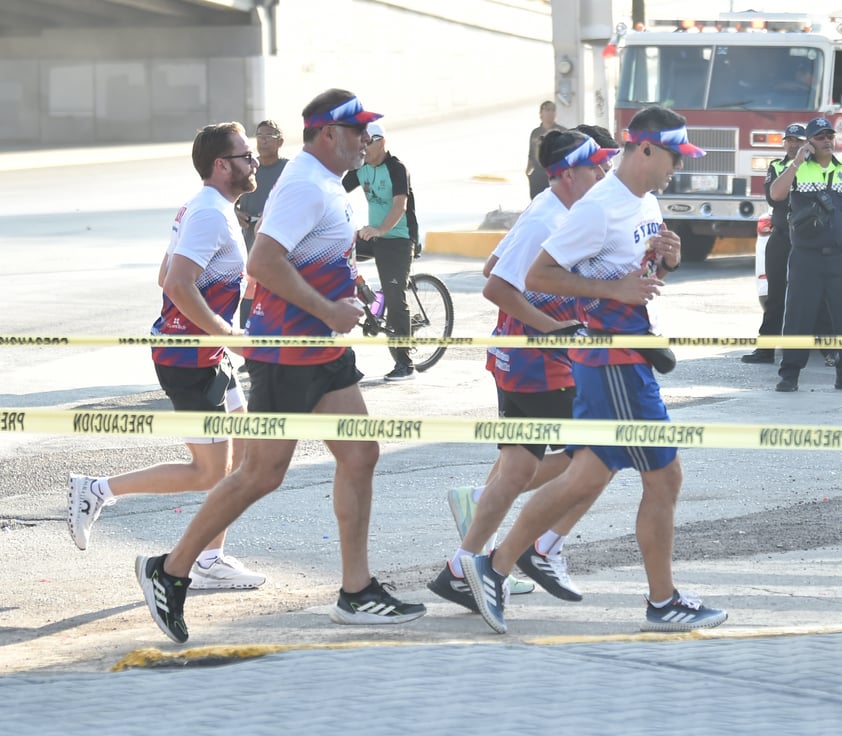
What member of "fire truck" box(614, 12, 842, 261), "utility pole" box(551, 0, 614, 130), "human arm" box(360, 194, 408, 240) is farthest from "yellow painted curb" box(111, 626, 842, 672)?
"utility pole" box(551, 0, 614, 130)

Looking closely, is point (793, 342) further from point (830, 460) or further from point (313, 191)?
point (830, 460)

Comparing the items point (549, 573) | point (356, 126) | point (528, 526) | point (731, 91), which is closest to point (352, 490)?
point (528, 526)

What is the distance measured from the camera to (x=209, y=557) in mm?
6715

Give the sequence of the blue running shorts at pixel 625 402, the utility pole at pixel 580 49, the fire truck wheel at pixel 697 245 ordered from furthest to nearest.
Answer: the fire truck wheel at pixel 697 245, the utility pole at pixel 580 49, the blue running shorts at pixel 625 402

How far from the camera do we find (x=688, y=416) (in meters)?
10.3

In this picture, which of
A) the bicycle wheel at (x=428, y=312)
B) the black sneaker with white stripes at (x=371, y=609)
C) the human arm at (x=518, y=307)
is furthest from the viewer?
the bicycle wheel at (x=428, y=312)

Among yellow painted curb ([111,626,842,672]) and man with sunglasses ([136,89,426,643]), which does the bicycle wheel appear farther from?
yellow painted curb ([111,626,842,672])

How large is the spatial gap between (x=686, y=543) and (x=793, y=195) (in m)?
5.03

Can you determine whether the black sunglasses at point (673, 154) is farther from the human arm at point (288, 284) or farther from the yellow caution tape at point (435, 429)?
the human arm at point (288, 284)

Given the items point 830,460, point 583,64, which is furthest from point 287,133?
point 830,460

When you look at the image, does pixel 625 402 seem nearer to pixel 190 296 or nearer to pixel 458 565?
pixel 458 565

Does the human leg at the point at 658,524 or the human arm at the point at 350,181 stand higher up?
the human arm at the point at 350,181

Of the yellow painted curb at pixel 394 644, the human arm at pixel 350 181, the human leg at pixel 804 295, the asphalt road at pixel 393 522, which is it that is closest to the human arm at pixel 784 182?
the human leg at pixel 804 295

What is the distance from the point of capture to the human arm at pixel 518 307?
20.2ft
